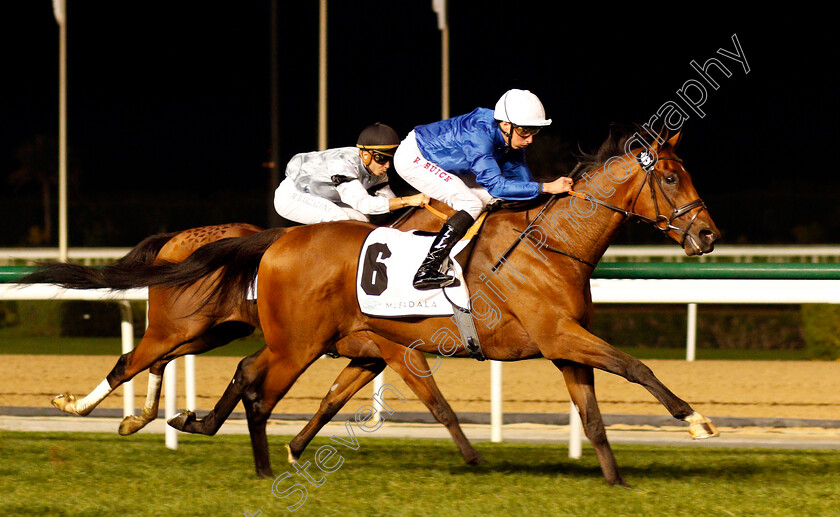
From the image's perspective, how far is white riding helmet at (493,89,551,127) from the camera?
4.14m

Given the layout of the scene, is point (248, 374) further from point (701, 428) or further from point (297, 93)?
point (297, 93)

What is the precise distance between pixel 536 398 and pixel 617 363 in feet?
8.97

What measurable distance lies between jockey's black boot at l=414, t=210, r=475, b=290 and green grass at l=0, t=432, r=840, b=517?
74 centimetres

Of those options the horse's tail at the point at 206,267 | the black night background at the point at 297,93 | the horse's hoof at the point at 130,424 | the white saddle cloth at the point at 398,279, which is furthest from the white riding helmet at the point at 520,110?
the black night background at the point at 297,93

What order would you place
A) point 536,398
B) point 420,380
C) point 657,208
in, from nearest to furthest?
point 657,208, point 420,380, point 536,398

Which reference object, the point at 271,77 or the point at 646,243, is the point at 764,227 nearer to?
the point at 646,243

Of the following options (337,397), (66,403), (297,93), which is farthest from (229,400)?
(297,93)

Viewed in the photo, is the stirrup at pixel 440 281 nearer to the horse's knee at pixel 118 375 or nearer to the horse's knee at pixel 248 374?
the horse's knee at pixel 248 374

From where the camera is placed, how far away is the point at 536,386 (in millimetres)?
7004

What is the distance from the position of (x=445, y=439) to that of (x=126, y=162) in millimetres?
28583

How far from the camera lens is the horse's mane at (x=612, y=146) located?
4.15 metres

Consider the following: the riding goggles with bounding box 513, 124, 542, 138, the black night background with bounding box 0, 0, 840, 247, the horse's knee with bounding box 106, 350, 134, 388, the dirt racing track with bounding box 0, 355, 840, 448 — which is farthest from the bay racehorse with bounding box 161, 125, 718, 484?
the black night background with bounding box 0, 0, 840, 247

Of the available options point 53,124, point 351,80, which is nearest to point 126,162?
point 53,124

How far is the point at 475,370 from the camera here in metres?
7.88
